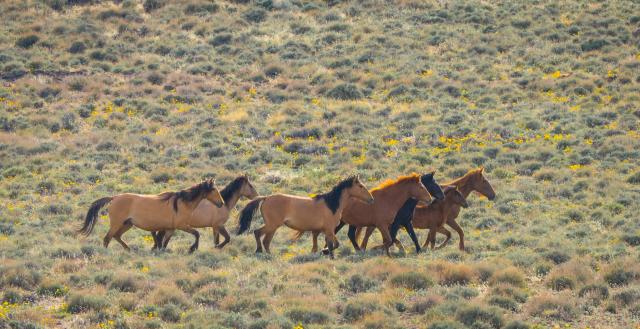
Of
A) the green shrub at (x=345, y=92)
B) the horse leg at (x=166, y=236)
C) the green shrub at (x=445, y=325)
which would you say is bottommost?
the green shrub at (x=345, y=92)

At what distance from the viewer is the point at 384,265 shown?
15.9 metres

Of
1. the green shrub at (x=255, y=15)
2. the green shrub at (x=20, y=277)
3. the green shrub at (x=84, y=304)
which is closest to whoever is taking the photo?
the green shrub at (x=84, y=304)

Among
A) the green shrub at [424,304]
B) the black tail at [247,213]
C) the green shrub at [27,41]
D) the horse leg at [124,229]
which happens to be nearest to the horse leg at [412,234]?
the black tail at [247,213]

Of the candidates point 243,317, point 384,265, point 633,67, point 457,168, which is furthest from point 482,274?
point 633,67

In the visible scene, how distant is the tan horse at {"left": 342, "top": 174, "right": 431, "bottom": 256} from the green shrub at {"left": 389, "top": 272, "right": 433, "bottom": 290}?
3.52m

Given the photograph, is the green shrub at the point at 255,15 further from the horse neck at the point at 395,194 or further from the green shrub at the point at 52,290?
the green shrub at the point at 52,290

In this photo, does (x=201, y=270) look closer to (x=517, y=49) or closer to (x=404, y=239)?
(x=404, y=239)

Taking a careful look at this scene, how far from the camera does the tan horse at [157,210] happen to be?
60.2ft

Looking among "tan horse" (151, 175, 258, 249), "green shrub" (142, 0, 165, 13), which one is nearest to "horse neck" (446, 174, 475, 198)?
"tan horse" (151, 175, 258, 249)

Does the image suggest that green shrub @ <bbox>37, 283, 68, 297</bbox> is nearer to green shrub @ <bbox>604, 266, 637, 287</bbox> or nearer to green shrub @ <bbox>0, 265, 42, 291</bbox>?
green shrub @ <bbox>0, 265, 42, 291</bbox>

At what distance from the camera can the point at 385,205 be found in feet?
61.7

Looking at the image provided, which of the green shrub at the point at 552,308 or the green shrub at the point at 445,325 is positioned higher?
the green shrub at the point at 445,325

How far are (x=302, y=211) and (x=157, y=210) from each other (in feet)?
9.63

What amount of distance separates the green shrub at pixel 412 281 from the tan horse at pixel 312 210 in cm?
321
